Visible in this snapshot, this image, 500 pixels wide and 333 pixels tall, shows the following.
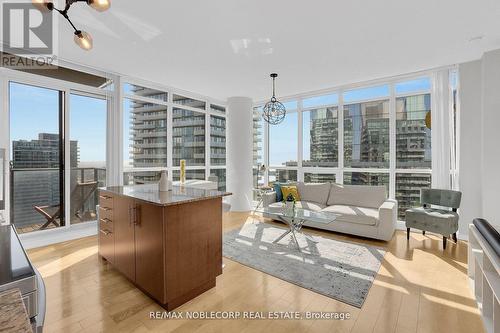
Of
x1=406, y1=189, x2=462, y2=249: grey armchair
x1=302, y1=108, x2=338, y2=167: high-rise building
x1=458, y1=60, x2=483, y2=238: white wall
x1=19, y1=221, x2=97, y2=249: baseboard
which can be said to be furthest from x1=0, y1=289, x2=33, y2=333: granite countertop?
x1=302, y1=108, x2=338, y2=167: high-rise building

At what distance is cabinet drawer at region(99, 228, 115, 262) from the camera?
2717 mm

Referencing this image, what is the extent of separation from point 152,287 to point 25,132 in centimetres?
343

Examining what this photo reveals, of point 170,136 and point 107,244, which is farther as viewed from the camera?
point 170,136

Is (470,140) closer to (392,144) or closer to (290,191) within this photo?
(392,144)

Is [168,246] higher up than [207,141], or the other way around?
[207,141]

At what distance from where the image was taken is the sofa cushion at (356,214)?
3.91 meters

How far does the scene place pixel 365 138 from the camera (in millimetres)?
5109

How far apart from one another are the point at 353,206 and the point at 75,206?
512cm

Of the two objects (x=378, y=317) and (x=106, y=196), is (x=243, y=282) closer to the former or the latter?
(x=378, y=317)

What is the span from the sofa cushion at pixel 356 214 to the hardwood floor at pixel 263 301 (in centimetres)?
75

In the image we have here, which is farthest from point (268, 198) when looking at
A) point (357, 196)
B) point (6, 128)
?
point (6, 128)

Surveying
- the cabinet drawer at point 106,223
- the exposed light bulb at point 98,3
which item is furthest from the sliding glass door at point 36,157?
the exposed light bulb at point 98,3

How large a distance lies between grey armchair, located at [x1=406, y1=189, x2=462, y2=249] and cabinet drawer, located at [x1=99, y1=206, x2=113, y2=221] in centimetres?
431

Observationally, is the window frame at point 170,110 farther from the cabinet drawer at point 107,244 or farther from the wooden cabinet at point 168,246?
the wooden cabinet at point 168,246
